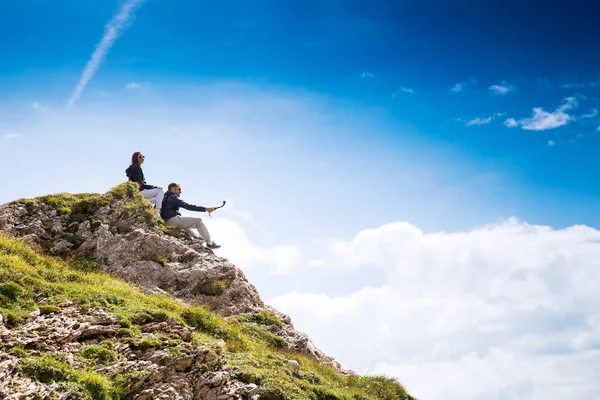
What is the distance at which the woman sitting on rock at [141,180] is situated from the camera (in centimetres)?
3044

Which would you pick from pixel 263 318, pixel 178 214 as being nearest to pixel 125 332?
pixel 263 318

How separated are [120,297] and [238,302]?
7626 millimetres

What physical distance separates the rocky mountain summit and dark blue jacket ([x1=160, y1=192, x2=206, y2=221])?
44.0 inches

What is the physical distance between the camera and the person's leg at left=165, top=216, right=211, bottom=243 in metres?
29.4

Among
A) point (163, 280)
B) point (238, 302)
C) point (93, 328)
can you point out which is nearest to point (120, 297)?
point (93, 328)

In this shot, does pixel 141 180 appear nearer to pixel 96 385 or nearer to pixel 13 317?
pixel 13 317

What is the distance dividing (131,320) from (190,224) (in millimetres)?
11998

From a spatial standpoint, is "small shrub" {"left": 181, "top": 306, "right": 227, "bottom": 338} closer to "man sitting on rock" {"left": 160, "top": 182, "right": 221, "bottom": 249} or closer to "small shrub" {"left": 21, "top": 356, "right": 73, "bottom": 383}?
"small shrub" {"left": 21, "top": 356, "right": 73, "bottom": 383}

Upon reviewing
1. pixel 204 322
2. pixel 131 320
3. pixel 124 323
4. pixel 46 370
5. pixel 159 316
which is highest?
pixel 204 322

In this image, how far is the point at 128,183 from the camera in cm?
2927

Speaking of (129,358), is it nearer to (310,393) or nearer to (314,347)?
(310,393)

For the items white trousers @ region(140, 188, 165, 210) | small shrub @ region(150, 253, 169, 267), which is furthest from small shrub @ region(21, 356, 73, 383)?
white trousers @ region(140, 188, 165, 210)

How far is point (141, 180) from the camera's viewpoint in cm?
3070

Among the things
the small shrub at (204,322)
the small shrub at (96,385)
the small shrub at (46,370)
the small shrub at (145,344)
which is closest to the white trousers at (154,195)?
the small shrub at (204,322)
